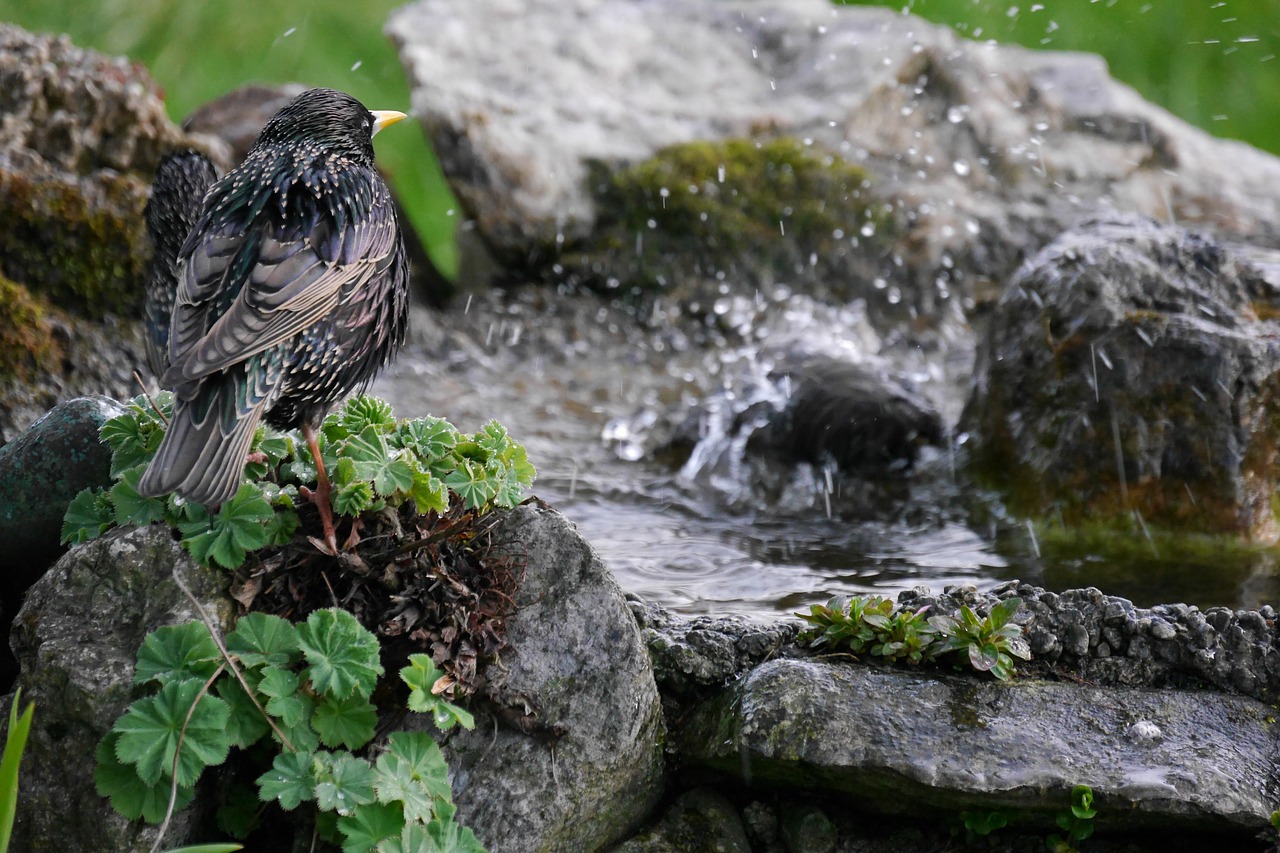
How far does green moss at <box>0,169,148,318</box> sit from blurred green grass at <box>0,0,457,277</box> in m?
3.73

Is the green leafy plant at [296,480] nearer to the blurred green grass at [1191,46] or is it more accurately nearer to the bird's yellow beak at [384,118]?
the bird's yellow beak at [384,118]

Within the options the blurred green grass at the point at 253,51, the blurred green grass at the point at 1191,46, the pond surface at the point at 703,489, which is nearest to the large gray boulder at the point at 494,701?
the pond surface at the point at 703,489

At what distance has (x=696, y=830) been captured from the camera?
276 centimetres

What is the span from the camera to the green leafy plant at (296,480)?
265cm

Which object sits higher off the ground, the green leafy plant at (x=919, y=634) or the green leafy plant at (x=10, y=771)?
the green leafy plant at (x=919, y=634)

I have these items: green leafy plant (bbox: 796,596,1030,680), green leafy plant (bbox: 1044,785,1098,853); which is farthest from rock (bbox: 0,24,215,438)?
green leafy plant (bbox: 1044,785,1098,853)

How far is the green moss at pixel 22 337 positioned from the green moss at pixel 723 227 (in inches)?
136

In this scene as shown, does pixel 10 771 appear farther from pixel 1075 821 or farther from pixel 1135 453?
pixel 1135 453

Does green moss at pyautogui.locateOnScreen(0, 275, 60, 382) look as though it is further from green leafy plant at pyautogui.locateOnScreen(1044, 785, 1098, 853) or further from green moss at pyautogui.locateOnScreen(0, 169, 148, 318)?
green leafy plant at pyautogui.locateOnScreen(1044, 785, 1098, 853)

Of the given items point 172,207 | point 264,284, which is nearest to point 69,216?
point 172,207

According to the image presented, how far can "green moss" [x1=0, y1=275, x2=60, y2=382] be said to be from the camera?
4387 mm

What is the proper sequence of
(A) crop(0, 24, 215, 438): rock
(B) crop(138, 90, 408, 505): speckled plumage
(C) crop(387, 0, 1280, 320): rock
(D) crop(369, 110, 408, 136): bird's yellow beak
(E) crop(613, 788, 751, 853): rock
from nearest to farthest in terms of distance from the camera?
(B) crop(138, 90, 408, 505): speckled plumage → (E) crop(613, 788, 751, 853): rock → (D) crop(369, 110, 408, 136): bird's yellow beak → (A) crop(0, 24, 215, 438): rock → (C) crop(387, 0, 1280, 320): rock

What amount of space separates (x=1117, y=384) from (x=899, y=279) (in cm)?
275

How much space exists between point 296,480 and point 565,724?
896mm
